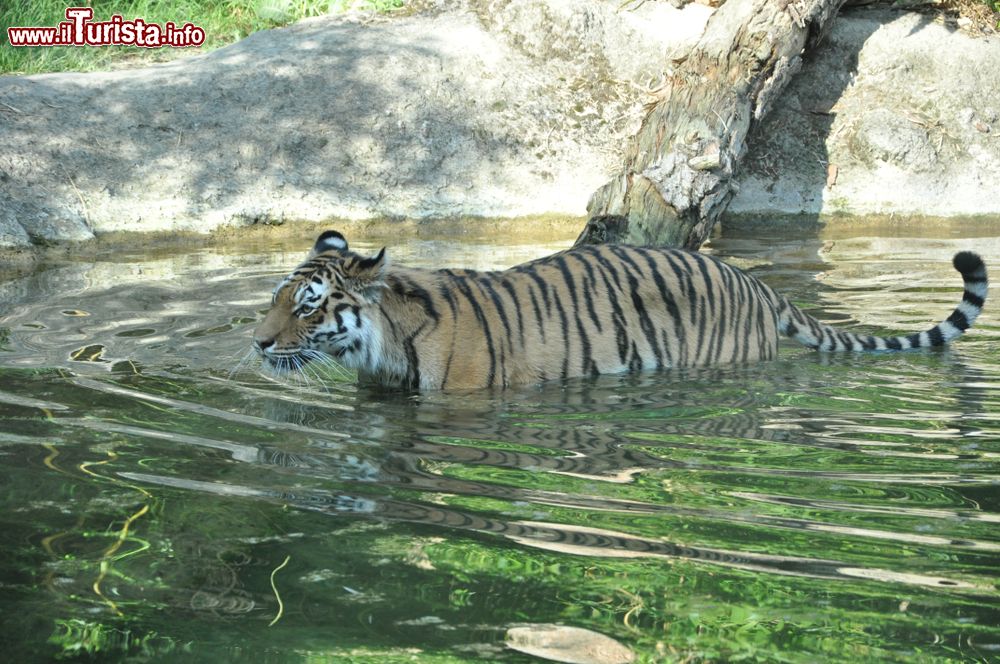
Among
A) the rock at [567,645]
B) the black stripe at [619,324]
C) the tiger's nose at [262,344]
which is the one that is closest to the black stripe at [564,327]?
the black stripe at [619,324]

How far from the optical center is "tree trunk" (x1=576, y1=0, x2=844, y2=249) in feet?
23.5

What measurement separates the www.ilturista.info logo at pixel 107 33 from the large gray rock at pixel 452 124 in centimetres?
118

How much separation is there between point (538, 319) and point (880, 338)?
1740 mm

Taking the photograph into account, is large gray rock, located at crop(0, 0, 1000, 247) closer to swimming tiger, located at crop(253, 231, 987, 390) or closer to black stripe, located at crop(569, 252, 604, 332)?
swimming tiger, located at crop(253, 231, 987, 390)

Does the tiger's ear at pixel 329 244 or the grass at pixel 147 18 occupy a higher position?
the grass at pixel 147 18

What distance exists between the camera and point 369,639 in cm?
239

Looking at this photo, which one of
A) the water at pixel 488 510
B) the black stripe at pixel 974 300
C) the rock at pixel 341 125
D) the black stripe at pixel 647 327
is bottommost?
the water at pixel 488 510

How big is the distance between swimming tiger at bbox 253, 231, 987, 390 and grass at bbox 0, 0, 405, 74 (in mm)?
6176

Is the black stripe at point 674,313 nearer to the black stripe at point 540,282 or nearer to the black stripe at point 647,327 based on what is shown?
the black stripe at point 647,327

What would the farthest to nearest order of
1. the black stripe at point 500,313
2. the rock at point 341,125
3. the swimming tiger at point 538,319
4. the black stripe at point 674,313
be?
the rock at point 341,125
the black stripe at point 674,313
the black stripe at point 500,313
the swimming tiger at point 538,319

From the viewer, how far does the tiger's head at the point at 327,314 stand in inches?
190

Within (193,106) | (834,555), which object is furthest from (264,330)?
(193,106)

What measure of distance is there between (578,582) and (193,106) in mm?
7317

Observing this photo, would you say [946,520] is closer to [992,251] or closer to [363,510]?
[363,510]
